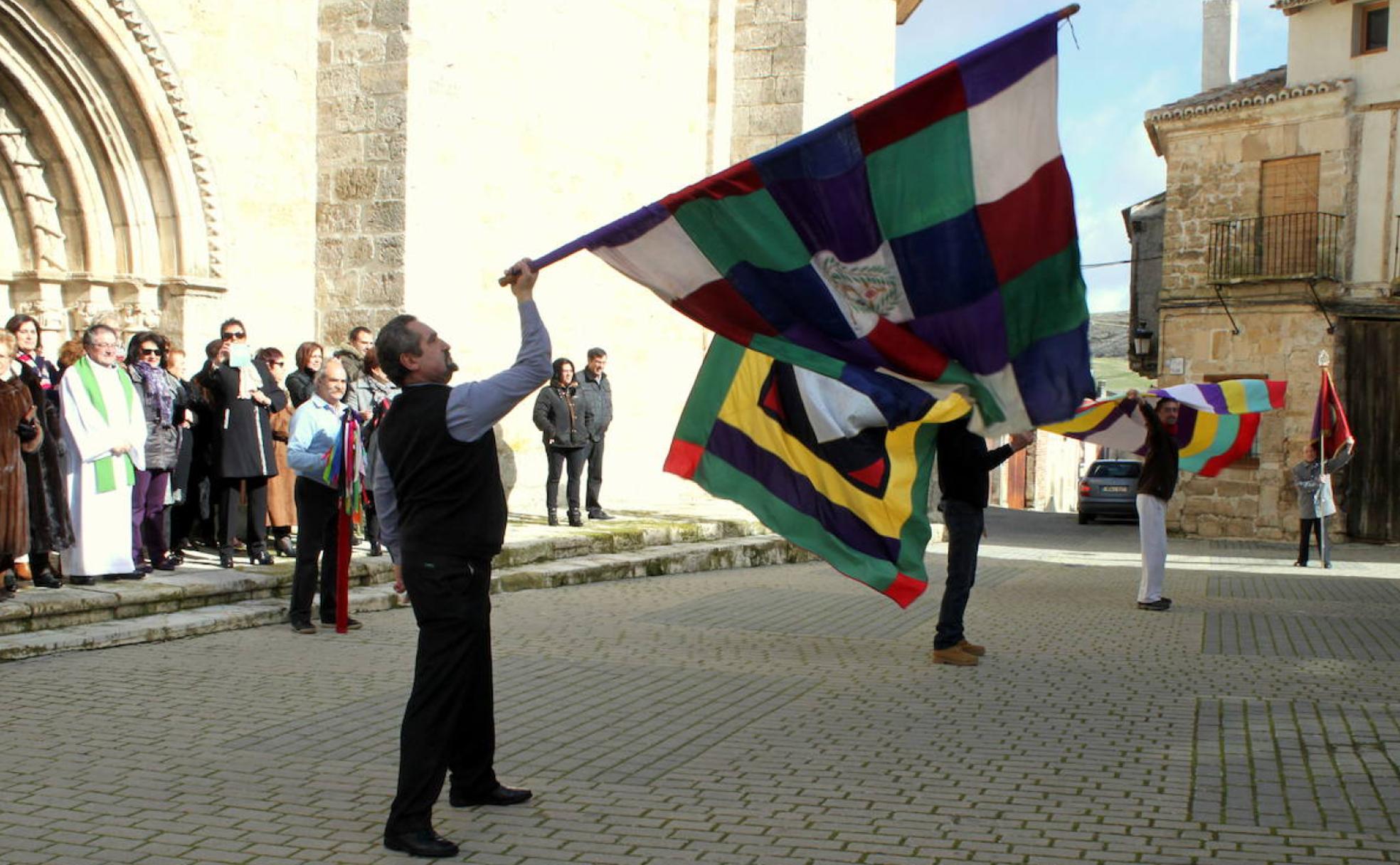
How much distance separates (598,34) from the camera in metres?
16.6

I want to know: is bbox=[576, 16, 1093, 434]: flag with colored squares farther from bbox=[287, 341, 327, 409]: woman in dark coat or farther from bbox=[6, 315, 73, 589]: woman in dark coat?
bbox=[287, 341, 327, 409]: woman in dark coat

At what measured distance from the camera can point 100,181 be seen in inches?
471

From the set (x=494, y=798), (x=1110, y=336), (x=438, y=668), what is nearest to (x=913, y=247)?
(x=438, y=668)

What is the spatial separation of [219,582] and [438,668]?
5321 millimetres

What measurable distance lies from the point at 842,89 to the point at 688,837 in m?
15.7

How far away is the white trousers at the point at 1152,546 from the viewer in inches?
453

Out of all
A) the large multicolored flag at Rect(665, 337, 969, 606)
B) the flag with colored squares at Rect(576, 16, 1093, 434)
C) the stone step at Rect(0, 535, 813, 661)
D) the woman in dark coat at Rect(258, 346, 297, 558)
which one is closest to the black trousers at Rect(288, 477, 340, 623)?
the stone step at Rect(0, 535, 813, 661)

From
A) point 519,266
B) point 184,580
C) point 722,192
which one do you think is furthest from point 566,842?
point 184,580

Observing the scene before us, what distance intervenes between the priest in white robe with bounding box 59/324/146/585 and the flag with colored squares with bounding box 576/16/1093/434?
4.90 meters

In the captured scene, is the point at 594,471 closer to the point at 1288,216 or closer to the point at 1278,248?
the point at 1278,248

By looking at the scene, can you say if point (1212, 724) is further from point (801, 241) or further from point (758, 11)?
point (758, 11)

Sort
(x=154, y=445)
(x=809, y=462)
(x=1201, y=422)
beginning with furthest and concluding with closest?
(x=1201, y=422) → (x=154, y=445) → (x=809, y=462)

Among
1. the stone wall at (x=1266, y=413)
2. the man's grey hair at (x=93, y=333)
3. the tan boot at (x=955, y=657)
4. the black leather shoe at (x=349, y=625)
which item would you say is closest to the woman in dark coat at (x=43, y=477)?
the man's grey hair at (x=93, y=333)

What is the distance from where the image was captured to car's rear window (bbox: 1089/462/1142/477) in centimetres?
3000
